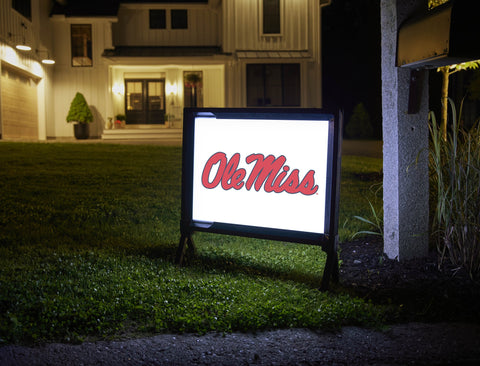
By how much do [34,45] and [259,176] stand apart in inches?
828

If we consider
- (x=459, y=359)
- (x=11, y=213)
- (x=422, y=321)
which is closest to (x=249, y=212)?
(x=422, y=321)

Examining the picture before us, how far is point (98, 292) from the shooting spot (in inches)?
148

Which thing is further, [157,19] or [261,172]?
[157,19]

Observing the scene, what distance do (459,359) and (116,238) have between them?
382 cm

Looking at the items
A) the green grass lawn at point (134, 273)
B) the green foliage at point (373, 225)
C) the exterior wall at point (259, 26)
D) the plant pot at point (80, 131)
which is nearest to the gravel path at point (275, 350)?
the green grass lawn at point (134, 273)

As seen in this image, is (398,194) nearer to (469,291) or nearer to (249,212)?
(469,291)

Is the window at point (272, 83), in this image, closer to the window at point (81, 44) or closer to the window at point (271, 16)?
the window at point (271, 16)

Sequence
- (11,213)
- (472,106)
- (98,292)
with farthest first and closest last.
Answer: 1. (472,106)
2. (11,213)
3. (98,292)

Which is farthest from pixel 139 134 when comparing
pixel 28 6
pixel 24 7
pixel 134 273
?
pixel 134 273

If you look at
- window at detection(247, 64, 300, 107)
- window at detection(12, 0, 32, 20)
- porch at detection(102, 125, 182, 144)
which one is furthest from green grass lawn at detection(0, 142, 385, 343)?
window at detection(247, 64, 300, 107)

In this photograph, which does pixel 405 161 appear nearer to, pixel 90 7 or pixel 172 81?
pixel 172 81

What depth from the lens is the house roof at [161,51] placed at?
2423cm

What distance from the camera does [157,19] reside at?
Result: 2634 cm

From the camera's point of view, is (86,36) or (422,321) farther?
(86,36)
